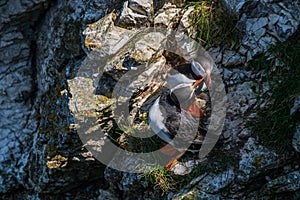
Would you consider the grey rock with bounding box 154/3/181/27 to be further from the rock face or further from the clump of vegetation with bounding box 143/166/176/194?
the clump of vegetation with bounding box 143/166/176/194

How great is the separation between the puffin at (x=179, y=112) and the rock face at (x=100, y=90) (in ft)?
0.93

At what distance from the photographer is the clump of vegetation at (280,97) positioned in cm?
487

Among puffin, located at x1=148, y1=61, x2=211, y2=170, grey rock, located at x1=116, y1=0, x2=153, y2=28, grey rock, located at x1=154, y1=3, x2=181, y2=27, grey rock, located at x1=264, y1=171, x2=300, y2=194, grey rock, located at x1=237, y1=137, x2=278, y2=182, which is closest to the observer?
grey rock, located at x1=264, y1=171, x2=300, y2=194

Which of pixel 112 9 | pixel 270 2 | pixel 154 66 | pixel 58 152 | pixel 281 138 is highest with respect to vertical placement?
pixel 270 2

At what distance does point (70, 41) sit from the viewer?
616 centimetres

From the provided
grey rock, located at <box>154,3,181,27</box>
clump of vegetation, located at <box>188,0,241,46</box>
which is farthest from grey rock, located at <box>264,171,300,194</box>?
grey rock, located at <box>154,3,181,27</box>

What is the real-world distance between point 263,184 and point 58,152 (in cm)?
283

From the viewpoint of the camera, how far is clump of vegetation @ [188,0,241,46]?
543 centimetres

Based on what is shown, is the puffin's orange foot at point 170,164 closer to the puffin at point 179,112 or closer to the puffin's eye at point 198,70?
the puffin at point 179,112

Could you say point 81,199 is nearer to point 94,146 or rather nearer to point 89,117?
point 94,146

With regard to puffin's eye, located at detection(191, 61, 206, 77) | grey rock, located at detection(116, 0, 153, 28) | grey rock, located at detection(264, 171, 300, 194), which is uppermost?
grey rock, located at detection(116, 0, 153, 28)

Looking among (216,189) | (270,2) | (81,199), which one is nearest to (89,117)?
(81,199)

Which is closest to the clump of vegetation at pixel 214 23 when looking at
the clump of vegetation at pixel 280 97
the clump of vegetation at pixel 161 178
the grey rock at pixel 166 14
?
the grey rock at pixel 166 14

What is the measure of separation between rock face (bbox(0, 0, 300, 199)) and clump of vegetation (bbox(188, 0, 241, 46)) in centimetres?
9
